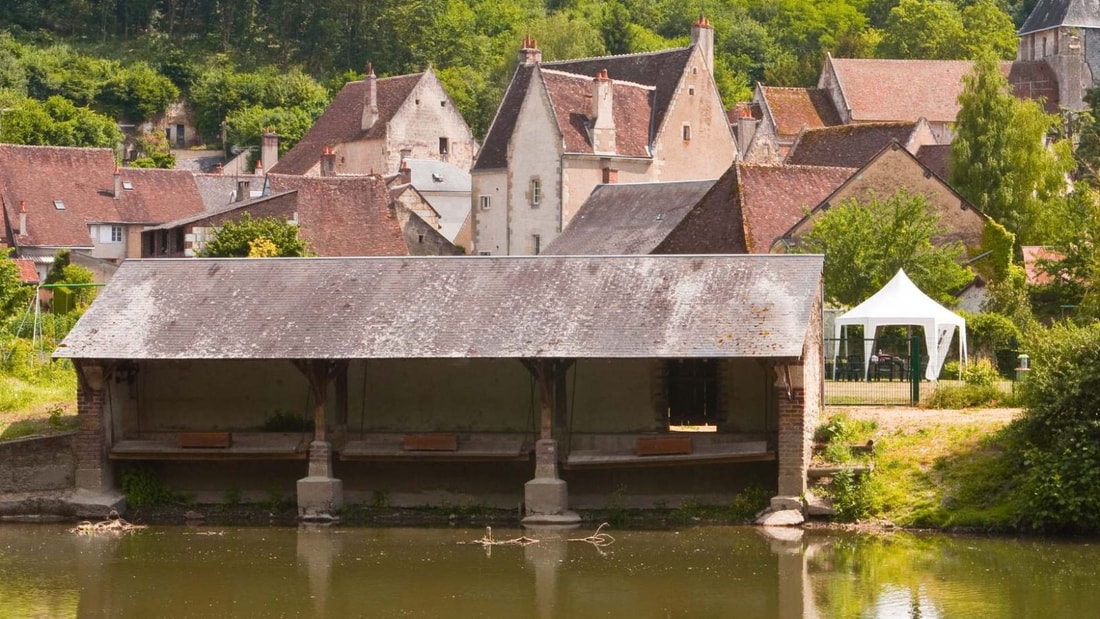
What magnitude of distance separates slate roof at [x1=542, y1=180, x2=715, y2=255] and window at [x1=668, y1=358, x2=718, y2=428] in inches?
581

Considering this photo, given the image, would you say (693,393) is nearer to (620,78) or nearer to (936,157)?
(936,157)

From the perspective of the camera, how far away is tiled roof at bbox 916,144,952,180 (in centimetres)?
5529

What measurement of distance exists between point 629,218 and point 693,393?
1847 cm

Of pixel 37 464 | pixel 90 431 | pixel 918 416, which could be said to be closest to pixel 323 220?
pixel 37 464

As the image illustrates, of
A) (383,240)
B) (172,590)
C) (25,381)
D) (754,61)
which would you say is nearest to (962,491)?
(172,590)

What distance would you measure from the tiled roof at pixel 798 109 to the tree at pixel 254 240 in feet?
107

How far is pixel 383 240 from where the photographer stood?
49.4 meters

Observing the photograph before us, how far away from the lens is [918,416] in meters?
29.2

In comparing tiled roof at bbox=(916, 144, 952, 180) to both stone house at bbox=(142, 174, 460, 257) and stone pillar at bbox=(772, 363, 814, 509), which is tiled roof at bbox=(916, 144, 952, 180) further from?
stone pillar at bbox=(772, 363, 814, 509)

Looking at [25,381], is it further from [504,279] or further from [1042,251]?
[1042,251]

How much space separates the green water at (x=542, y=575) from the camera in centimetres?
2142

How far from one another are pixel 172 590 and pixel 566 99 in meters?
34.9

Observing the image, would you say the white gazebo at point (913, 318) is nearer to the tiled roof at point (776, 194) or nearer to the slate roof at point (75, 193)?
the tiled roof at point (776, 194)

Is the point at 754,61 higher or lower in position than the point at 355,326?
higher
